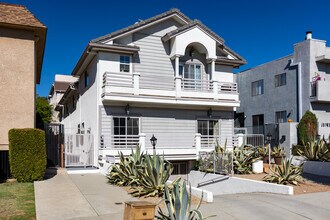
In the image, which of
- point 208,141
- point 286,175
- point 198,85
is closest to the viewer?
point 286,175

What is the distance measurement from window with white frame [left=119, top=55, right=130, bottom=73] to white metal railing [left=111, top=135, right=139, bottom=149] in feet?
12.5

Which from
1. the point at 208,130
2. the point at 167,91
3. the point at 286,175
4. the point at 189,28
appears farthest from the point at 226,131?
the point at 286,175

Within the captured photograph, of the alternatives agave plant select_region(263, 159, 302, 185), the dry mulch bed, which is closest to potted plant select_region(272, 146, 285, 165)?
the dry mulch bed

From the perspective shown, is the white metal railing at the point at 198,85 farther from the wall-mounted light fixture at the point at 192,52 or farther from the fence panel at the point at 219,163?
the fence panel at the point at 219,163

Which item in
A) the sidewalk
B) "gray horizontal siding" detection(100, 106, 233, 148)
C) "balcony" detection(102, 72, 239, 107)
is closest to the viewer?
the sidewalk

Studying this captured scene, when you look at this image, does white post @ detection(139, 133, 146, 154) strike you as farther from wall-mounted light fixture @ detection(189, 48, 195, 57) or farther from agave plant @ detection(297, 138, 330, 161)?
agave plant @ detection(297, 138, 330, 161)

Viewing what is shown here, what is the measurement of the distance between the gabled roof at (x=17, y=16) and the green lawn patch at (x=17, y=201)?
22.9ft

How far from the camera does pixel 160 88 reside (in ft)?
64.3

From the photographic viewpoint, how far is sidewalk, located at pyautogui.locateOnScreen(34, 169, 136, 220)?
8.66 meters

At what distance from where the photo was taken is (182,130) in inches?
823

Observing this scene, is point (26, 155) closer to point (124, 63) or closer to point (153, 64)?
point (124, 63)

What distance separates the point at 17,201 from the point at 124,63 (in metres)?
11.3

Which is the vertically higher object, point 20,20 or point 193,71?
point 20,20

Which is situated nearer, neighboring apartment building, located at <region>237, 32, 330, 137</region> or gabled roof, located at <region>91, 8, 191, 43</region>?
gabled roof, located at <region>91, 8, 191, 43</region>
